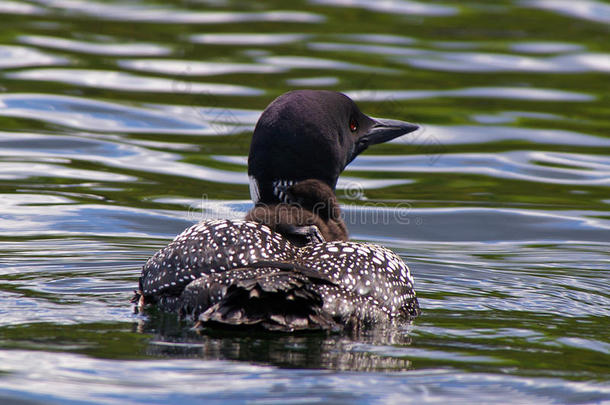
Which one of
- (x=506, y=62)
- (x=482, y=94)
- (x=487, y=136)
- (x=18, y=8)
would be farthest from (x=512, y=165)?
(x=18, y=8)

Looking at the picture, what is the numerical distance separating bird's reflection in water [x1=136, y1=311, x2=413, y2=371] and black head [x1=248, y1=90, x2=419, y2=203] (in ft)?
3.18

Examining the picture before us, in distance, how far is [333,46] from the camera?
12.3 m

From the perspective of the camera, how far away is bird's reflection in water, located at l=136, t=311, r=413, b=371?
3982 mm

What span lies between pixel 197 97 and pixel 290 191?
5.50 metres

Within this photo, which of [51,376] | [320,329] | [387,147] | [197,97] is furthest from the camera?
[197,97]

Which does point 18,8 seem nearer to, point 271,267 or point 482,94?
point 482,94

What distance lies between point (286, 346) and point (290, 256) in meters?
0.55

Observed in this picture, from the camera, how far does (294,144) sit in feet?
16.6

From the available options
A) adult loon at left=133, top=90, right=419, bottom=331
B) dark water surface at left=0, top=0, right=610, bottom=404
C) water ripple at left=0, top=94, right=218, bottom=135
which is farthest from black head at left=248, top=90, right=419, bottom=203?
water ripple at left=0, top=94, right=218, bottom=135

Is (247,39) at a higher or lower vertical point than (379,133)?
higher

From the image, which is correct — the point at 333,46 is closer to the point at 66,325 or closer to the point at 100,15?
the point at 100,15

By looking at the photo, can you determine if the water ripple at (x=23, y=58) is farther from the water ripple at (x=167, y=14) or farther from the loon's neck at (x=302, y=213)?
the loon's neck at (x=302, y=213)

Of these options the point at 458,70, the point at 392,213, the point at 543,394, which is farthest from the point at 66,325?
the point at 458,70

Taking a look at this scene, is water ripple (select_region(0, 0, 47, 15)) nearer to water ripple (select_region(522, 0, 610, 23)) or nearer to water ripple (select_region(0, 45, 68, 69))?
water ripple (select_region(0, 45, 68, 69))
